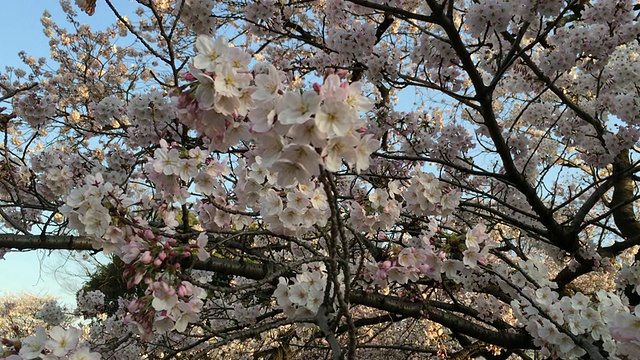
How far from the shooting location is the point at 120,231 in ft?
5.92

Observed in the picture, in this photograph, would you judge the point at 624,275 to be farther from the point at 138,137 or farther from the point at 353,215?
the point at 138,137

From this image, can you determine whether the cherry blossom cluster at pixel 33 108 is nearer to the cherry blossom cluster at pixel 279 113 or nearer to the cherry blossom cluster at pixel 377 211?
the cherry blossom cluster at pixel 377 211

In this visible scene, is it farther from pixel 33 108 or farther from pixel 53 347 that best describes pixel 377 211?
pixel 33 108

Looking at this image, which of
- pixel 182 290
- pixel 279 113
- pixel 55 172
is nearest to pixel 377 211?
pixel 182 290

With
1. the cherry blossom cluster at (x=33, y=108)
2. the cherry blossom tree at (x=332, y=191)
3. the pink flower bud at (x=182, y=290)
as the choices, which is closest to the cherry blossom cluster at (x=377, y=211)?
the cherry blossom tree at (x=332, y=191)

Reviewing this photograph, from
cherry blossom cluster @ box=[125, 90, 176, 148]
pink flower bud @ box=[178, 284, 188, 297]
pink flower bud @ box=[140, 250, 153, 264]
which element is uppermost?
cherry blossom cluster @ box=[125, 90, 176, 148]

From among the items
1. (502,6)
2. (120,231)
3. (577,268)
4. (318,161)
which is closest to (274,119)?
(318,161)

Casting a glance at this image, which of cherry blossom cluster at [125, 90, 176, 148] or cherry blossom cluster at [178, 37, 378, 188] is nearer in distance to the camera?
cherry blossom cluster at [178, 37, 378, 188]

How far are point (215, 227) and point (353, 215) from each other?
86cm

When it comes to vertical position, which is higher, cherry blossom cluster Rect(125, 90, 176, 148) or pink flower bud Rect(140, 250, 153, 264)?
cherry blossom cluster Rect(125, 90, 176, 148)

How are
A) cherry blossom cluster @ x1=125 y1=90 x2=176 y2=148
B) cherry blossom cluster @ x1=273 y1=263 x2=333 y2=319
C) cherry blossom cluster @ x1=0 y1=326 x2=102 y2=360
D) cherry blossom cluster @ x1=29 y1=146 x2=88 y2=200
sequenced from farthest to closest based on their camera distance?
cherry blossom cluster @ x1=29 y1=146 x2=88 y2=200 < cherry blossom cluster @ x1=125 y1=90 x2=176 y2=148 < cherry blossom cluster @ x1=273 y1=263 x2=333 y2=319 < cherry blossom cluster @ x1=0 y1=326 x2=102 y2=360

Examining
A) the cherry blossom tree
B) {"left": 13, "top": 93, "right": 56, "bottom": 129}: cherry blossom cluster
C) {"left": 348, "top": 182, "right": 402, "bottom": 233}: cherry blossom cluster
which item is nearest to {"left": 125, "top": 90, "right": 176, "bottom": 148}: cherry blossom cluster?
the cherry blossom tree

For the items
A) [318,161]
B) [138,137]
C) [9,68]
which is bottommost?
[318,161]

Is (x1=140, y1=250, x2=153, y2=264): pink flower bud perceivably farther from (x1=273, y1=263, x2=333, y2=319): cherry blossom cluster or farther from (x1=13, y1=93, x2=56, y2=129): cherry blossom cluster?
(x1=13, y1=93, x2=56, y2=129): cherry blossom cluster
